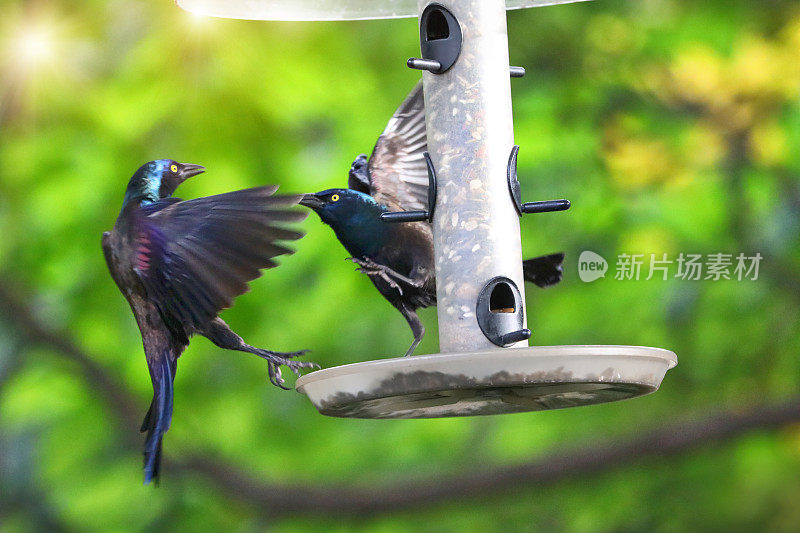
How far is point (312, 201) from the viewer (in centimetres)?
325

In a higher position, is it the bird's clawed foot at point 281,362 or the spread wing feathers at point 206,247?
the spread wing feathers at point 206,247

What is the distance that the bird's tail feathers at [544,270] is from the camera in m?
3.38

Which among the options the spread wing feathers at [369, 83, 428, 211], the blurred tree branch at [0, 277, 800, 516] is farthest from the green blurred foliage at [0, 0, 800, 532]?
the spread wing feathers at [369, 83, 428, 211]

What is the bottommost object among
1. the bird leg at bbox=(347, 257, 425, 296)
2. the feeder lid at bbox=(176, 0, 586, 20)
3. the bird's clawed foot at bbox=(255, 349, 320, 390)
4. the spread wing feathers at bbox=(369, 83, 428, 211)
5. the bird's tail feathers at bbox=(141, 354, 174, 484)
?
the bird's tail feathers at bbox=(141, 354, 174, 484)

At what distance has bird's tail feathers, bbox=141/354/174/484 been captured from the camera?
326 centimetres

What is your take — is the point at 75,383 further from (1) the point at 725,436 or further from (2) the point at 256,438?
(1) the point at 725,436

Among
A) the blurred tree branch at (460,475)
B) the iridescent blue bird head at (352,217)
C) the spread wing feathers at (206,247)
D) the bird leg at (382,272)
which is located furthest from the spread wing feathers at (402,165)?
the blurred tree branch at (460,475)

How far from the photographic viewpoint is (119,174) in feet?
18.4

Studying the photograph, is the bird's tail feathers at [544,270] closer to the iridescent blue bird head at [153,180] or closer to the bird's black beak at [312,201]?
the bird's black beak at [312,201]

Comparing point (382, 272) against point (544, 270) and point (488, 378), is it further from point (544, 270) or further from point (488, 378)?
point (488, 378)

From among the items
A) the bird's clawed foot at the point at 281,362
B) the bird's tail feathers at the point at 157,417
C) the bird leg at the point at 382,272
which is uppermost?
the bird leg at the point at 382,272

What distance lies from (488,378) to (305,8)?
1.99m

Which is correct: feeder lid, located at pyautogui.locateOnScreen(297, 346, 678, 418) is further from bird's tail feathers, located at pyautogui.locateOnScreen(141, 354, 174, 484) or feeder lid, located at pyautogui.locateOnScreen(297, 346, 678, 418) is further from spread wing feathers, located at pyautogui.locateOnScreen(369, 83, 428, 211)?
spread wing feathers, located at pyautogui.locateOnScreen(369, 83, 428, 211)

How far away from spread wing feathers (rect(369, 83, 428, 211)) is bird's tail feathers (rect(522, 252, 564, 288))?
377 mm
